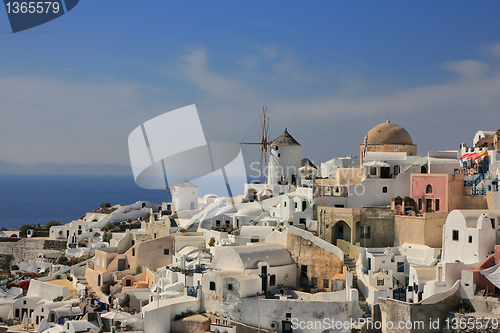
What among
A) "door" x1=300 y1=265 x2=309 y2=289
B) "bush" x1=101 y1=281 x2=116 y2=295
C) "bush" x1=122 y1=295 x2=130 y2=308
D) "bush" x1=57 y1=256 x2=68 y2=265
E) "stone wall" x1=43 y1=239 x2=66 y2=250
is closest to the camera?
"door" x1=300 y1=265 x2=309 y2=289

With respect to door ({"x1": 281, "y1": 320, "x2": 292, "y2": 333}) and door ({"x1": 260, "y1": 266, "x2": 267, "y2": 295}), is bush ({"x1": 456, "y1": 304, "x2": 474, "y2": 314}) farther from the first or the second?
door ({"x1": 260, "y1": 266, "x2": 267, "y2": 295})

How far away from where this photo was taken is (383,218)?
25.0 meters

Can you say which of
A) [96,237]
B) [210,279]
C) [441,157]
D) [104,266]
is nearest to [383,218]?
[441,157]

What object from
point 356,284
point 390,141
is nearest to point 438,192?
point 356,284

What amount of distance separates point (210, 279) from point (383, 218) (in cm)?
893

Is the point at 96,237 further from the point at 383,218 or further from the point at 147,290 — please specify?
the point at 383,218

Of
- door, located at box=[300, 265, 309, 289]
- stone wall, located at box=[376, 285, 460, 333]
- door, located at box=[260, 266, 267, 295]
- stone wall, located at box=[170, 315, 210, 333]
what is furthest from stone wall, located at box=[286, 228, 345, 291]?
stone wall, located at box=[170, 315, 210, 333]

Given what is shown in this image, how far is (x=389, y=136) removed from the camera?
3145 cm

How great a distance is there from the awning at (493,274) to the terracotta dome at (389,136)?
14222 mm

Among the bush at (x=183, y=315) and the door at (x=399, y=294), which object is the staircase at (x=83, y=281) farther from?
the door at (x=399, y=294)

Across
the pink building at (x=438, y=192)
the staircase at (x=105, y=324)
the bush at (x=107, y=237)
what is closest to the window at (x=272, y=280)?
the staircase at (x=105, y=324)

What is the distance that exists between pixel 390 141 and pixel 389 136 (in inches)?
12.7

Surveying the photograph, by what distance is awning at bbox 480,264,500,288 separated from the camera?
17.5 meters

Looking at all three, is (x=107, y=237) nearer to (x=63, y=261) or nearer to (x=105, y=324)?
(x=63, y=261)
